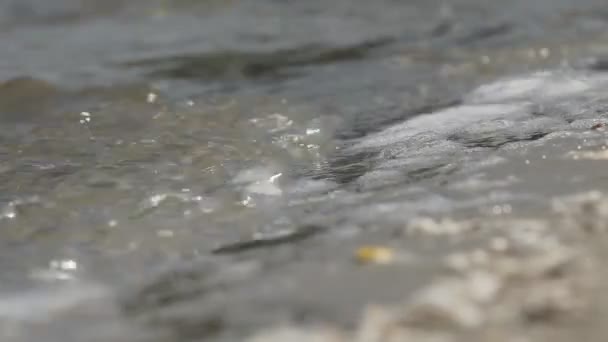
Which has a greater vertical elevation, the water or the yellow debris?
the yellow debris

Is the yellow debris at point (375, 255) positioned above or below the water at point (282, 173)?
above

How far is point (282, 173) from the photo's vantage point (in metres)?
2.30

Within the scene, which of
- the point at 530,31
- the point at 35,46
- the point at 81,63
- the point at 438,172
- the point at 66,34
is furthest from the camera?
the point at 66,34

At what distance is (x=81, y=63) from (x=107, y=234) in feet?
A: 8.54

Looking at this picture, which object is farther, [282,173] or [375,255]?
[282,173]

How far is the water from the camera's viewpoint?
1.41 metres

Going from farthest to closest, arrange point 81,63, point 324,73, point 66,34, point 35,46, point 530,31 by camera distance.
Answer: point 66,34 → point 35,46 → point 530,31 → point 81,63 → point 324,73

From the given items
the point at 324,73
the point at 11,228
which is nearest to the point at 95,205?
the point at 11,228

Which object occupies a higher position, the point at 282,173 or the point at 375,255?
the point at 375,255

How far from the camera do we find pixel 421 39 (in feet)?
15.2

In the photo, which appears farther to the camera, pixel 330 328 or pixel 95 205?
pixel 95 205

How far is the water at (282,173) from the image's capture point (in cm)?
141

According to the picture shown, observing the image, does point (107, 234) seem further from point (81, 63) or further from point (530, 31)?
point (530, 31)

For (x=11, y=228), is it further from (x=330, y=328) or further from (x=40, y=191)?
(x=330, y=328)
